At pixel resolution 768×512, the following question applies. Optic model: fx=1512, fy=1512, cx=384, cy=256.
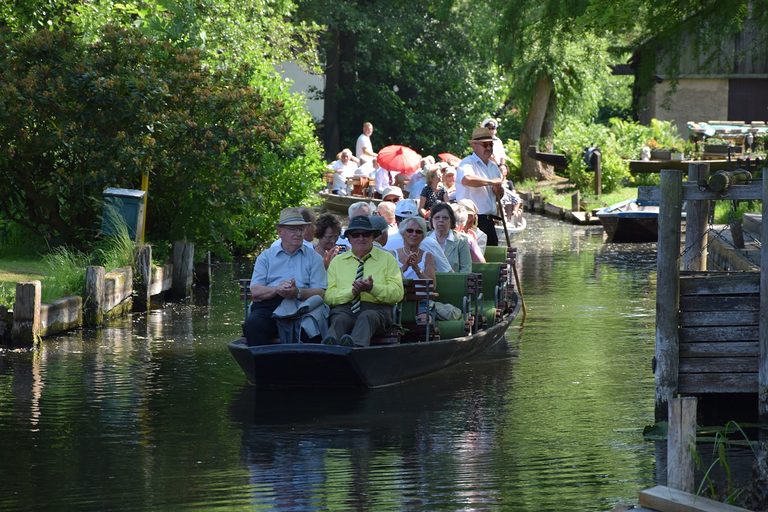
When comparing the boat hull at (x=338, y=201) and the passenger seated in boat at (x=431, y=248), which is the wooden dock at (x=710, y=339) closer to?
the passenger seated in boat at (x=431, y=248)

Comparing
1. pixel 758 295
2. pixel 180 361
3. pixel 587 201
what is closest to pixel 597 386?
pixel 758 295

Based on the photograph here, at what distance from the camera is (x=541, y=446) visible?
10289 millimetres

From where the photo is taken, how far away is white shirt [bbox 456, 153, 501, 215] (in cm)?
1680

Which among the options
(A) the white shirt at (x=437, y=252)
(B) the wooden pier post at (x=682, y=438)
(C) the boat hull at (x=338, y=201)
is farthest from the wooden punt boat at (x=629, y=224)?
(B) the wooden pier post at (x=682, y=438)

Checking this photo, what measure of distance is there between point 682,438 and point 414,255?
20.8ft

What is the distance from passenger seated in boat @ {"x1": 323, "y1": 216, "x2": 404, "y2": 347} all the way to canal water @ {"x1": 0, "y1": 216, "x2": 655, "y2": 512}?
23.7 inches

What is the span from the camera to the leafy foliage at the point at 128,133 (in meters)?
18.8

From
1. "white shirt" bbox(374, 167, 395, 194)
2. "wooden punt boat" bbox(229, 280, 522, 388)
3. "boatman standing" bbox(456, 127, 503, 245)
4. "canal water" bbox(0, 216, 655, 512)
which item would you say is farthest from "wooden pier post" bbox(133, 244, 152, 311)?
"white shirt" bbox(374, 167, 395, 194)

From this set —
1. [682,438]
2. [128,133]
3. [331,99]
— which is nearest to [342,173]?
[331,99]

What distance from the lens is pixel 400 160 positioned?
29.5m

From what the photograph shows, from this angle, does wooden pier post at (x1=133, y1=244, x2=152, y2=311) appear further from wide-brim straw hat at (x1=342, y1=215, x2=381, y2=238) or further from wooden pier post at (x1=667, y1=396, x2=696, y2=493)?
wooden pier post at (x1=667, y1=396, x2=696, y2=493)

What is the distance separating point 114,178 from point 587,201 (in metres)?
19.0

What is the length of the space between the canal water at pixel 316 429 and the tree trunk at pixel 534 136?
1033 inches

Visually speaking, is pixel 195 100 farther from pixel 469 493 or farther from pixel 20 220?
pixel 469 493
